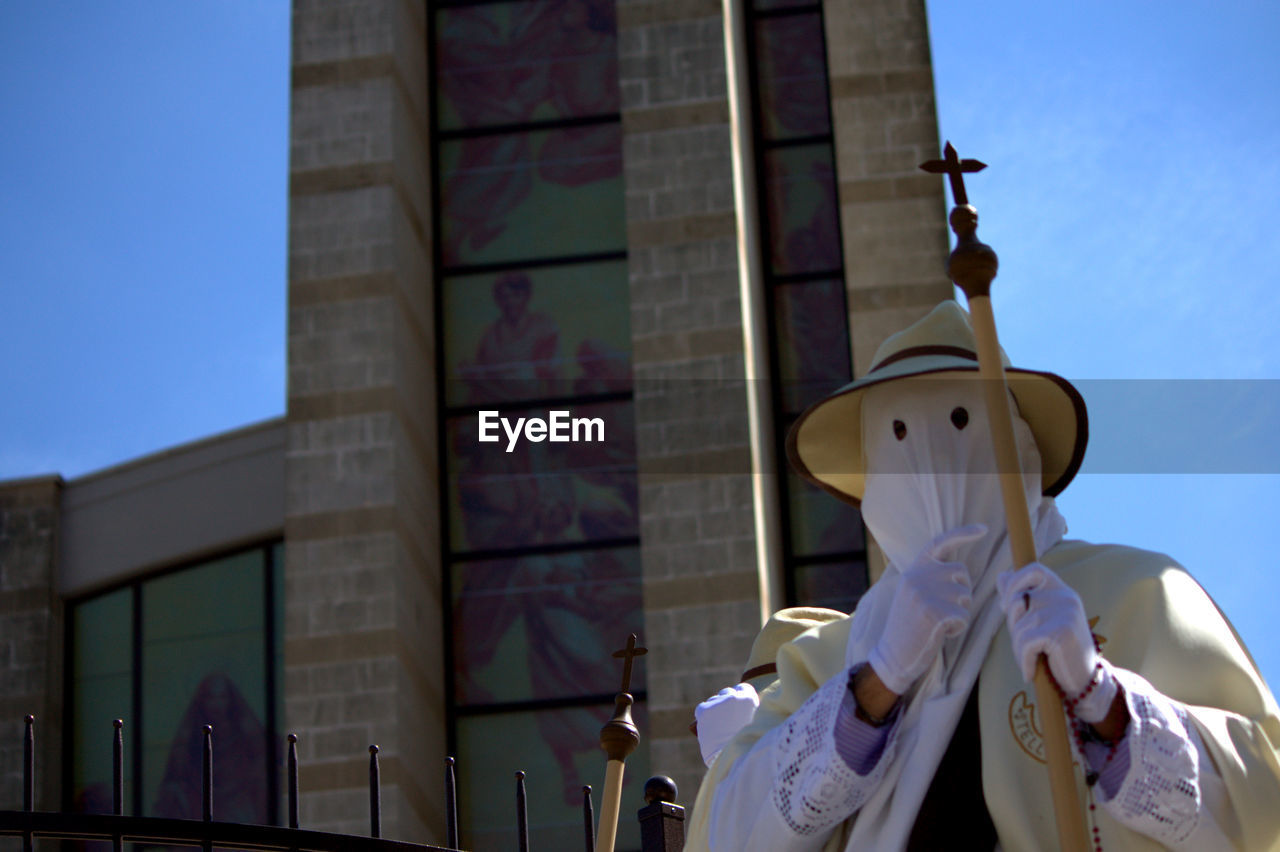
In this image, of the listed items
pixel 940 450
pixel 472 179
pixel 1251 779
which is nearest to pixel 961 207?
pixel 940 450

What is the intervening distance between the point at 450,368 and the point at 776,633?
10.3m

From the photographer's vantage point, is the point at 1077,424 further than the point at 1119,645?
Yes

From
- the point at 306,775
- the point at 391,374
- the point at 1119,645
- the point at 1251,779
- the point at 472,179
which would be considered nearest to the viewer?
the point at 1251,779

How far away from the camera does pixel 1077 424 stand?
13.2 ft

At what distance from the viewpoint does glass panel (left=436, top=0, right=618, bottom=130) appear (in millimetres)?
15789

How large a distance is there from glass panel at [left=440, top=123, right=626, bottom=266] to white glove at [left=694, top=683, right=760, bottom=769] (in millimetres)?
10877

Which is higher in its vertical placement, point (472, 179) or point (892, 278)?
point (472, 179)

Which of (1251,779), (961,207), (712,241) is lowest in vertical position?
(1251,779)

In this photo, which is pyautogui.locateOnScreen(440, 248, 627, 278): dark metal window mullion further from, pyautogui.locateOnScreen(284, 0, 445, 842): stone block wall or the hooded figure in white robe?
the hooded figure in white robe

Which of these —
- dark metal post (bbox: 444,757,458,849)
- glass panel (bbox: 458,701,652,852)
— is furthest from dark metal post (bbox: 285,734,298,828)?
glass panel (bbox: 458,701,652,852)

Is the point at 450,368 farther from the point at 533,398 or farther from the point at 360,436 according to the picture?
the point at 360,436

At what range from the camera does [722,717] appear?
4.62 m

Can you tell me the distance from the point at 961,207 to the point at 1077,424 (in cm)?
74

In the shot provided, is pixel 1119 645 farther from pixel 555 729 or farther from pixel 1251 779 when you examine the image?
pixel 555 729
